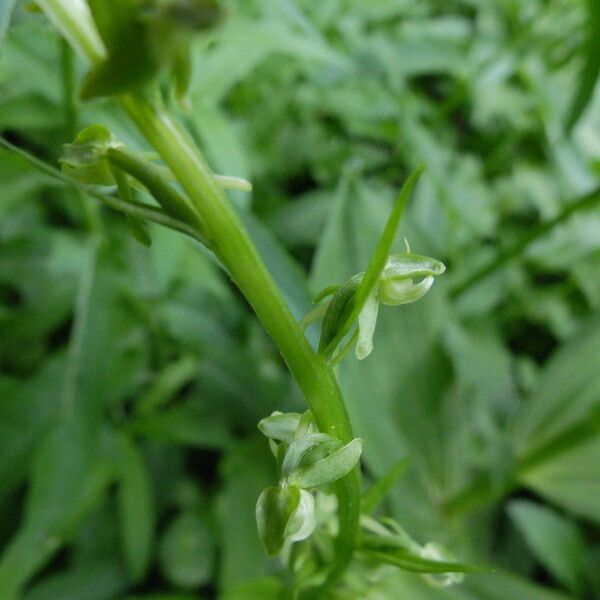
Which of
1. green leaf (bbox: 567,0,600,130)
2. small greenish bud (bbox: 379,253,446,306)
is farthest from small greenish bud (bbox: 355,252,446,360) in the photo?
green leaf (bbox: 567,0,600,130)

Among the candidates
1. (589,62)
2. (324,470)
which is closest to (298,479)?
(324,470)

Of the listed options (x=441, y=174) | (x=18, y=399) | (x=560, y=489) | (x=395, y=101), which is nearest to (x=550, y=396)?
(x=560, y=489)

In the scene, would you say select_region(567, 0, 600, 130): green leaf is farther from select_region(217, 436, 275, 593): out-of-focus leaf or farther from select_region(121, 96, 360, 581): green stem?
select_region(217, 436, 275, 593): out-of-focus leaf

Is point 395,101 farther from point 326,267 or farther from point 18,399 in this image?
point 18,399

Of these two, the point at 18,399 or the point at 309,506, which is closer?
the point at 309,506

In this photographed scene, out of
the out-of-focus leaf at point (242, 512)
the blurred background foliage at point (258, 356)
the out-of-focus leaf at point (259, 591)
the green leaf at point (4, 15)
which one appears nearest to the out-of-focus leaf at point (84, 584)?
the blurred background foliage at point (258, 356)
